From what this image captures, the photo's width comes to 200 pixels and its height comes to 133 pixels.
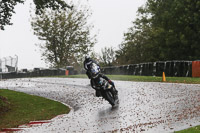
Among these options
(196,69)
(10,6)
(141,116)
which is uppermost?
(10,6)

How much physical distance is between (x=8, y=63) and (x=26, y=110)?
98.1 ft

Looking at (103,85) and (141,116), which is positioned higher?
(103,85)

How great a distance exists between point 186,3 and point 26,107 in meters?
43.1

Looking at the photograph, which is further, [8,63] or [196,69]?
[8,63]

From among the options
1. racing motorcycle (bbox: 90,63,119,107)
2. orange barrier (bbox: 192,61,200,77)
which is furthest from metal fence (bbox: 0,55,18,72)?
racing motorcycle (bbox: 90,63,119,107)

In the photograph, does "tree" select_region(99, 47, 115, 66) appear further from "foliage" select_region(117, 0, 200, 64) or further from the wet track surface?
the wet track surface

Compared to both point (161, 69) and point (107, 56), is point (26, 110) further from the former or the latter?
point (107, 56)

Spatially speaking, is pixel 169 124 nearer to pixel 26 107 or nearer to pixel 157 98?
pixel 157 98

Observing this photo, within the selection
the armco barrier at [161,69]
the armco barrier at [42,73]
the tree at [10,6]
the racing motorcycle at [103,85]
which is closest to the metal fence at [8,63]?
the armco barrier at [42,73]

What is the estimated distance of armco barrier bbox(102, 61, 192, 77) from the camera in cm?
3183

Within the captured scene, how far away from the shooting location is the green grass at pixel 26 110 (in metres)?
15.8

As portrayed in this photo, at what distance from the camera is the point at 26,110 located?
59.6ft

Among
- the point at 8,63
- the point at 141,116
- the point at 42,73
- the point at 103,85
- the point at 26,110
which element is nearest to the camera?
the point at 141,116

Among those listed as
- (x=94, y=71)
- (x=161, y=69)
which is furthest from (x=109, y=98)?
(x=161, y=69)
